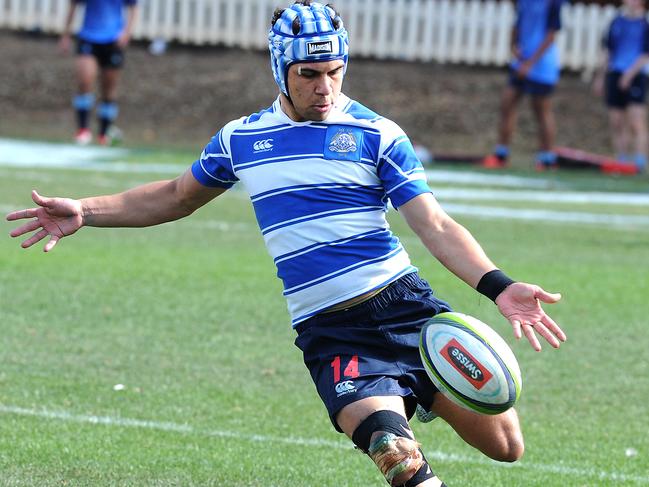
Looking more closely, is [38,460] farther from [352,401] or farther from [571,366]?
[571,366]

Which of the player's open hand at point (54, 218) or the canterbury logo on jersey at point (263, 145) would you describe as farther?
the player's open hand at point (54, 218)

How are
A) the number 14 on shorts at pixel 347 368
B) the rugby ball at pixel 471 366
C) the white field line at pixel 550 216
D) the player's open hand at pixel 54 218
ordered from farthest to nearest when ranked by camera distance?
the white field line at pixel 550 216 → the player's open hand at pixel 54 218 → the number 14 on shorts at pixel 347 368 → the rugby ball at pixel 471 366

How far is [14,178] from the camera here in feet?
55.8

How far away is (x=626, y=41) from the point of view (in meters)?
20.6

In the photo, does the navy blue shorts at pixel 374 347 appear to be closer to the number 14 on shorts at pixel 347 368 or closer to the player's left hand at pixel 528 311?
the number 14 on shorts at pixel 347 368

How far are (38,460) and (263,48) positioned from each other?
964 inches

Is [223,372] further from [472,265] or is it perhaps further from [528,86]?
[528,86]

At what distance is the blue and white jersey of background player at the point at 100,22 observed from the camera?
20.9 m

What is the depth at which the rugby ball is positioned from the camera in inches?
197

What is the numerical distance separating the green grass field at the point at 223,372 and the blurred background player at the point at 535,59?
6920 millimetres

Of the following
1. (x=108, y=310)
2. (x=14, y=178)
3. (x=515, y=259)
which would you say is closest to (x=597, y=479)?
(x=108, y=310)

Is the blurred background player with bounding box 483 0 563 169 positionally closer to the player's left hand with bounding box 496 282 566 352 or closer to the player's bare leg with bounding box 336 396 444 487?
the player's bare leg with bounding box 336 396 444 487

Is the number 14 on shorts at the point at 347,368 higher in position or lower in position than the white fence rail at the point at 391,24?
higher

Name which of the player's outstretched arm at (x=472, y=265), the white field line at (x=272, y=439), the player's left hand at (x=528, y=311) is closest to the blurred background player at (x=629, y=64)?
the white field line at (x=272, y=439)
